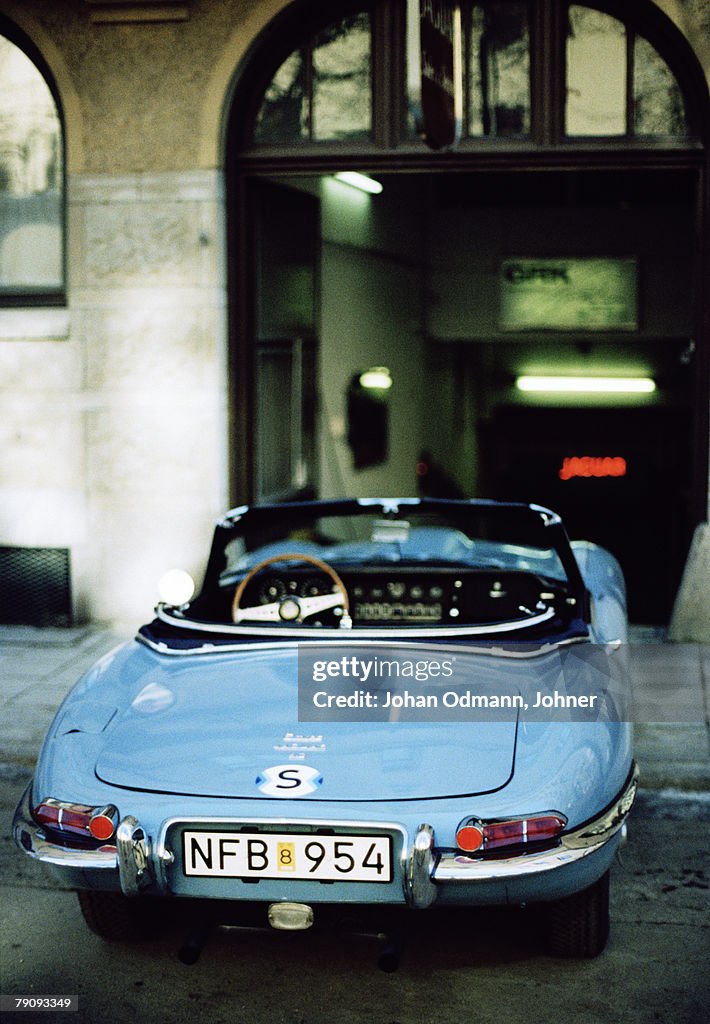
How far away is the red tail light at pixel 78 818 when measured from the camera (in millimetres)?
3584

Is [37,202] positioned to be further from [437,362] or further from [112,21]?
[437,362]

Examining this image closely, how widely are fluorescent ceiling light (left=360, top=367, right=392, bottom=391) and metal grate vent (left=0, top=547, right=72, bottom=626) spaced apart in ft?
16.5

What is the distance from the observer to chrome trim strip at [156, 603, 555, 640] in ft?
14.0

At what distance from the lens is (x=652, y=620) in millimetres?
11305

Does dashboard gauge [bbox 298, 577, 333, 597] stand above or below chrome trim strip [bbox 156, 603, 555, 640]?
above

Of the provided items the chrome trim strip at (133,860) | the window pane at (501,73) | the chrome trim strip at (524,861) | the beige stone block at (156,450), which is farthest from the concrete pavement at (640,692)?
the window pane at (501,73)

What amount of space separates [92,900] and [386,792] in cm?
111

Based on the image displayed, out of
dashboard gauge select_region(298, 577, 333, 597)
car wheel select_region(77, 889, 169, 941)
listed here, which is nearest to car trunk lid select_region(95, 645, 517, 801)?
car wheel select_region(77, 889, 169, 941)

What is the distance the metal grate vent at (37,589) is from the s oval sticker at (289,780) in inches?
226

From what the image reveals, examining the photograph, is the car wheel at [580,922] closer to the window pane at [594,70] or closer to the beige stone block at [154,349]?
the beige stone block at [154,349]

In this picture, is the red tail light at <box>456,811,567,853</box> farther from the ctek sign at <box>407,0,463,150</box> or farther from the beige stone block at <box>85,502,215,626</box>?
the beige stone block at <box>85,502,215,626</box>

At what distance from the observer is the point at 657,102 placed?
852 cm

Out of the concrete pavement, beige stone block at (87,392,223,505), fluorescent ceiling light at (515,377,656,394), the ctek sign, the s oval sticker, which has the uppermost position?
the ctek sign

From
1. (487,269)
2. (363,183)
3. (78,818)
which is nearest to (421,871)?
(78,818)
